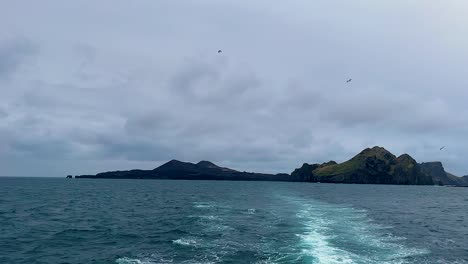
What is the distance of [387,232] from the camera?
6019cm

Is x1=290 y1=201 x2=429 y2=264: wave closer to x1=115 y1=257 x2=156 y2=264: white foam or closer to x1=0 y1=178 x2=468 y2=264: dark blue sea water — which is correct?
x1=0 y1=178 x2=468 y2=264: dark blue sea water

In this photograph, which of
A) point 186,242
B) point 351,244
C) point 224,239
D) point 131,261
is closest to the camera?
point 131,261

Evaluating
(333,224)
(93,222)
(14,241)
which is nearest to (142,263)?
(14,241)

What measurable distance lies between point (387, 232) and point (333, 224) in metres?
8.56

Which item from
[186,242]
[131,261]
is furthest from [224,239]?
[131,261]

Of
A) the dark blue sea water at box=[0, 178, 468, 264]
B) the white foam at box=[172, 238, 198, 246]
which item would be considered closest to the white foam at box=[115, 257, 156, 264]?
the dark blue sea water at box=[0, 178, 468, 264]

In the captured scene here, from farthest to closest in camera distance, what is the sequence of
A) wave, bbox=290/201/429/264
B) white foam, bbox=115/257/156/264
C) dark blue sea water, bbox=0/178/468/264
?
wave, bbox=290/201/429/264 < dark blue sea water, bbox=0/178/468/264 < white foam, bbox=115/257/156/264

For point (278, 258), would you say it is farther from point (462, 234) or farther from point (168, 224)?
point (462, 234)

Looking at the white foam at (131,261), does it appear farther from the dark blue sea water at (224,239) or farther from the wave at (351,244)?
the wave at (351,244)

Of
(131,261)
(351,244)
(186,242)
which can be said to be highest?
(186,242)

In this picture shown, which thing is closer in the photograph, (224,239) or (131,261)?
(131,261)

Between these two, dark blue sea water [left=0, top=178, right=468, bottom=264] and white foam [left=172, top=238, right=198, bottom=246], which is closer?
dark blue sea water [left=0, top=178, right=468, bottom=264]

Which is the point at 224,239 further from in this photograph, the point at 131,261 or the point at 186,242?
the point at 131,261

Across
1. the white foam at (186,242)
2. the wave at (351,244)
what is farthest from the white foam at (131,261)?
the wave at (351,244)
